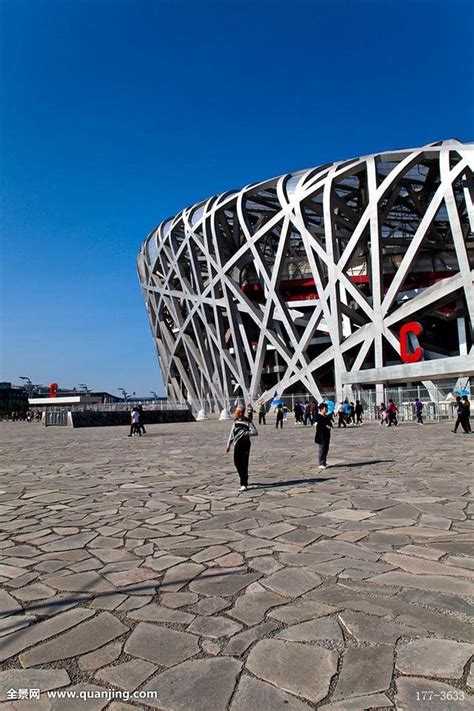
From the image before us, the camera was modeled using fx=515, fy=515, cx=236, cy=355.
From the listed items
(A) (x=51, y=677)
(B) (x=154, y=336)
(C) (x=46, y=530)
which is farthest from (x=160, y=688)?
(B) (x=154, y=336)

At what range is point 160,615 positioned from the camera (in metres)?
3.40

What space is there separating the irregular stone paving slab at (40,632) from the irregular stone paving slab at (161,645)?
0.47 meters

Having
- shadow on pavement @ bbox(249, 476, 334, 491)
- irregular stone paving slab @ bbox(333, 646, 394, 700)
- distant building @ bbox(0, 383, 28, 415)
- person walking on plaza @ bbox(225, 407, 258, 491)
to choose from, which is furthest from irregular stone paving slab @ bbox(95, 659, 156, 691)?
distant building @ bbox(0, 383, 28, 415)

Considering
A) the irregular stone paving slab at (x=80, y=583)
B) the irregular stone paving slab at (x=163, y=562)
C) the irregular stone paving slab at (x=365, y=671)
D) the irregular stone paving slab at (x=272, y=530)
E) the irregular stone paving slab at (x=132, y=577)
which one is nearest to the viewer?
the irregular stone paving slab at (x=365, y=671)

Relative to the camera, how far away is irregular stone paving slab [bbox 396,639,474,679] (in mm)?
2617

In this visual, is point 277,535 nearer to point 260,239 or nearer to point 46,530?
point 46,530

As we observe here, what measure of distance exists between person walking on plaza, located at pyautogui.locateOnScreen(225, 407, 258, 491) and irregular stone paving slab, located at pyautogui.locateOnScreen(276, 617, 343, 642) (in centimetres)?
451

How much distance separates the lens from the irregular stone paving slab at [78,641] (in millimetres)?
2898

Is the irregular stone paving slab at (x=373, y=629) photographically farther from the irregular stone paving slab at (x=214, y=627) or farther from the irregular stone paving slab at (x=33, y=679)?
the irregular stone paving slab at (x=33, y=679)

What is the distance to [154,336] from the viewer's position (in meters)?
57.2

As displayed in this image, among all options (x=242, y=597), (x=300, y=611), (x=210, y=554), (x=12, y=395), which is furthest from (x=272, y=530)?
(x=12, y=395)

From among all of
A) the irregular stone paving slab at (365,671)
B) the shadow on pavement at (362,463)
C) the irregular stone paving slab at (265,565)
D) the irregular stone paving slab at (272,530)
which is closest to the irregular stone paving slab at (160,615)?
the irregular stone paving slab at (265,565)

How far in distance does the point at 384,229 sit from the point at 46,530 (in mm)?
54671

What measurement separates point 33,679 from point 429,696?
199cm
